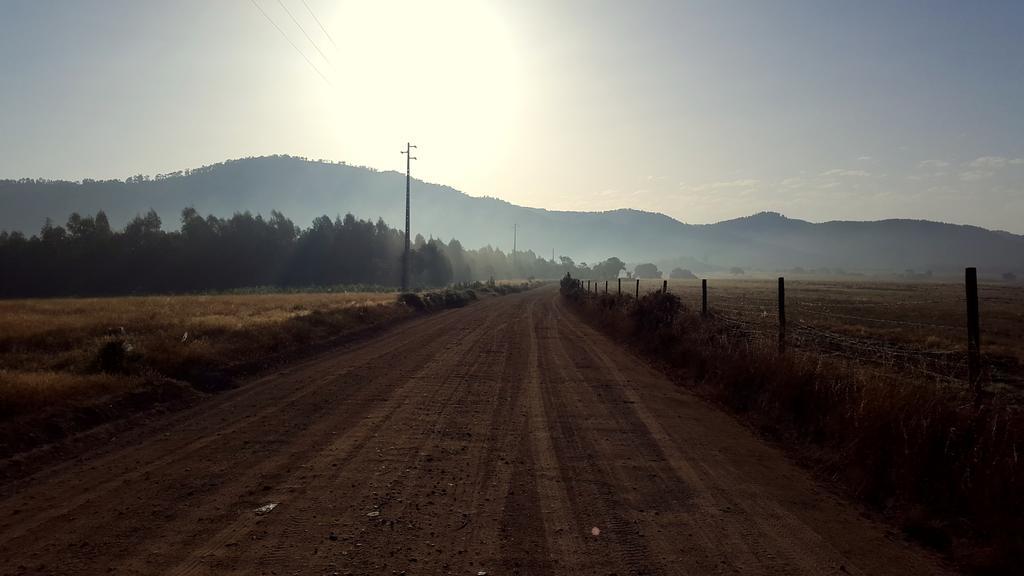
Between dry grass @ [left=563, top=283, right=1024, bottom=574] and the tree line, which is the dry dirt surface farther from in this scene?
the tree line

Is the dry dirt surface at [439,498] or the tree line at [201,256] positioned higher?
the tree line at [201,256]

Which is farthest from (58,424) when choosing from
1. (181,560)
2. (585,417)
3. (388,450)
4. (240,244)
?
(240,244)

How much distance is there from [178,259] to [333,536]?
98.2 m

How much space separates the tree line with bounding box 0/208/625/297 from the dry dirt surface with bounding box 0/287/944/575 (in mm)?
87195

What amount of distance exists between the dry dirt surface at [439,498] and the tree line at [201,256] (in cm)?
8720

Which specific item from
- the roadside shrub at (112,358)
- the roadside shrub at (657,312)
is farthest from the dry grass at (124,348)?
the roadside shrub at (657,312)

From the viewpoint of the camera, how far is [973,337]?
6.61 meters

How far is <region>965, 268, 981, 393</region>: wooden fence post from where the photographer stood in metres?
6.49

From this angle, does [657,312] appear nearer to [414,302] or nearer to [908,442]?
[908,442]

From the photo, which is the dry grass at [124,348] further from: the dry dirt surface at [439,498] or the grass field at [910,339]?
the grass field at [910,339]

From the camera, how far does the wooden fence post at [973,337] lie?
6489 millimetres

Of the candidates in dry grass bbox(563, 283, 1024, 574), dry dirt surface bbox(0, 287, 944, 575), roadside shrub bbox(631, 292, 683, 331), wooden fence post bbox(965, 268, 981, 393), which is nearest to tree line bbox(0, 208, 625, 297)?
roadside shrub bbox(631, 292, 683, 331)

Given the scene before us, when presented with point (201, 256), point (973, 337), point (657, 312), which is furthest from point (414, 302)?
point (201, 256)

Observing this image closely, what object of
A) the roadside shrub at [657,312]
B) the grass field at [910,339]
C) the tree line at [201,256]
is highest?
the tree line at [201,256]
